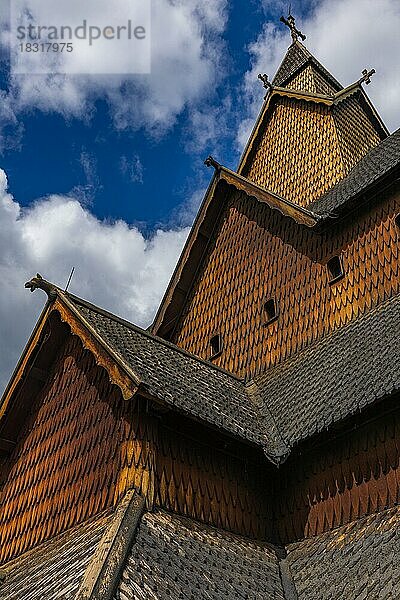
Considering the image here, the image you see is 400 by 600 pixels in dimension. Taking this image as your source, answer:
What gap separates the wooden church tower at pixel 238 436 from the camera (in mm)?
6668

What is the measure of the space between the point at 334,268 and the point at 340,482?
15.1 feet

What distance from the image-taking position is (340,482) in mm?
7918

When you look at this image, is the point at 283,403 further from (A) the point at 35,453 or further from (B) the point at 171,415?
(A) the point at 35,453

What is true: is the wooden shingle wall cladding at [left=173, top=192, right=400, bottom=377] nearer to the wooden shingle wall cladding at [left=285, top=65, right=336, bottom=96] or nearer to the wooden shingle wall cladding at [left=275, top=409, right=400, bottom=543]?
the wooden shingle wall cladding at [left=275, top=409, right=400, bottom=543]

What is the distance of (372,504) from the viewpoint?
738cm

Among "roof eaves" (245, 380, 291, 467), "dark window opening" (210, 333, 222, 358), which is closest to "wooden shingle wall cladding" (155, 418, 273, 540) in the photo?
"roof eaves" (245, 380, 291, 467)

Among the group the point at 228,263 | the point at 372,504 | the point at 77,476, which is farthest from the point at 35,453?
the point at 228,263

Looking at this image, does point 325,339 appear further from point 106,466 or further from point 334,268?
point 106,466

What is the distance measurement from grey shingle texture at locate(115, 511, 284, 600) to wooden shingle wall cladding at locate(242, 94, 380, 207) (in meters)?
9.62

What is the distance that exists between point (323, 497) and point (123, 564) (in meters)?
3.22

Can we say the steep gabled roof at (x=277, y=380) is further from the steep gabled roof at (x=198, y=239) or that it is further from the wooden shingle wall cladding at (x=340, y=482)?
the steep gabled roof at (x=198, y=239)

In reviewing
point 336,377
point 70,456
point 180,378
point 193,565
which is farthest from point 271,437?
point 70,456

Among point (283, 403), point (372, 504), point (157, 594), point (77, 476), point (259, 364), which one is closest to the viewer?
point (157, 594)

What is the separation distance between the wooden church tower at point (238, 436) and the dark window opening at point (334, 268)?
0.03 meters
